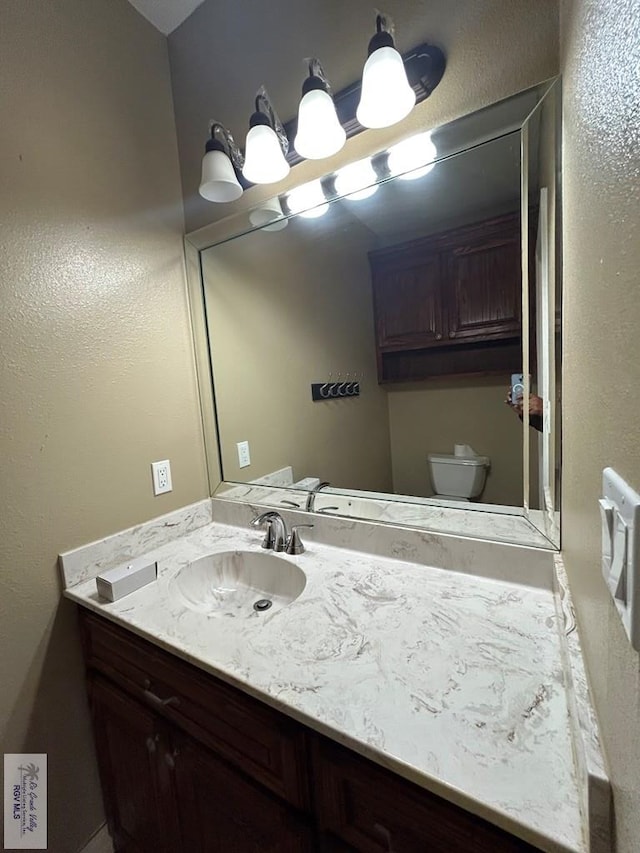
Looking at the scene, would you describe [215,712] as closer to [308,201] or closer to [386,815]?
[386,815]

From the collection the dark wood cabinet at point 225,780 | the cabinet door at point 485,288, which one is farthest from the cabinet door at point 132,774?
the cabinet door at point 485,288

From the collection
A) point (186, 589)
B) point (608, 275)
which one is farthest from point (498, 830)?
point (186, 589)

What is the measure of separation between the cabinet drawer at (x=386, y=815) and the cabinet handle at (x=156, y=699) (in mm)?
387

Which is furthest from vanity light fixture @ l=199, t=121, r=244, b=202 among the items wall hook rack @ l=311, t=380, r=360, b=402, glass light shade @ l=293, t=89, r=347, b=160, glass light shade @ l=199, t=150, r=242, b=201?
wall hook rack @ l=311, t=380, r=360, b=402

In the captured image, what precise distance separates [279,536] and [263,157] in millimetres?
1161

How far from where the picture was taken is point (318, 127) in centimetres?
101

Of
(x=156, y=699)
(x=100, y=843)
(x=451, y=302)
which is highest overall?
(x=451, y=302)

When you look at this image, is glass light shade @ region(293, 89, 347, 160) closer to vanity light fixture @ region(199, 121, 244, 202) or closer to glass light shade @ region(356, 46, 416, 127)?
glass light shade @ region(356, 46, 416, 127)

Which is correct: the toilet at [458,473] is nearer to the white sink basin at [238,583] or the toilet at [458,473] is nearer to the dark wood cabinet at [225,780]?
the white sink basin at [238,583]

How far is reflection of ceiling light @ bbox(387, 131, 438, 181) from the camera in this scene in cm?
99

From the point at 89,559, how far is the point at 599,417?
131 cm

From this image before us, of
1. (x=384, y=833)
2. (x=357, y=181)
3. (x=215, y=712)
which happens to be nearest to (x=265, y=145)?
(x=357, y=181)

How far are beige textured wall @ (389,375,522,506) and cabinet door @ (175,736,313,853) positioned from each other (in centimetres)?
80

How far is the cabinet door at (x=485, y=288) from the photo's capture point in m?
0.97
